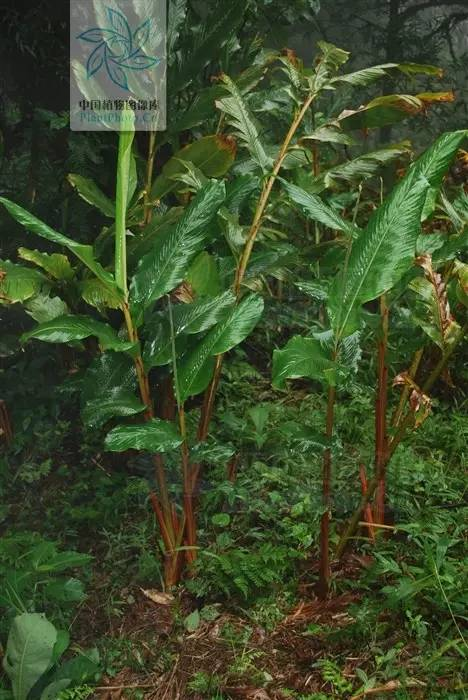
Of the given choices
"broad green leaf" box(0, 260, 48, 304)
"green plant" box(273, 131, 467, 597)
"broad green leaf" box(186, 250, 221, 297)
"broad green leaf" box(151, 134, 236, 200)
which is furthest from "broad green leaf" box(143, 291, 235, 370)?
"broad green leaf" box(151, 134, 236, 200)

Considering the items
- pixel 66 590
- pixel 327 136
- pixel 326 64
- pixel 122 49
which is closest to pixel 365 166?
pixel 327 136

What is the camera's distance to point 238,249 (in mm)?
1752

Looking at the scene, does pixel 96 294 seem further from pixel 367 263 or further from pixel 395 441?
pixel 395 441

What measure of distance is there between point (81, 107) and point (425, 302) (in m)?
1.19

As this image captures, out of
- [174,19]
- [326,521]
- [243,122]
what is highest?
[174,19]

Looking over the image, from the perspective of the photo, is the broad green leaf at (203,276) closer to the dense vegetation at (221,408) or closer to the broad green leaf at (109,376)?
the dense vegetation at (221,408)

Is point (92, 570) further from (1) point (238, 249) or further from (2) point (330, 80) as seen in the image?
(2) point (330, 80)

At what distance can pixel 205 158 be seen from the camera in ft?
6.39

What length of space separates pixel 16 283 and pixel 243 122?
2.26ft

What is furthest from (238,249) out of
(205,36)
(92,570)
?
(92,570)

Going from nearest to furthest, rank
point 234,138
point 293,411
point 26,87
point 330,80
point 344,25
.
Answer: point 330,80 < point 234,138 < point 26,87 < point 293,411 < point 344,25

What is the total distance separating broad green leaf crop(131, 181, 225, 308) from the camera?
61.4 inches

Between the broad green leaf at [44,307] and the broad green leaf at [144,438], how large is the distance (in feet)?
1.56

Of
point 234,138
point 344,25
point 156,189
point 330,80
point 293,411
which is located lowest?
point 293,411
